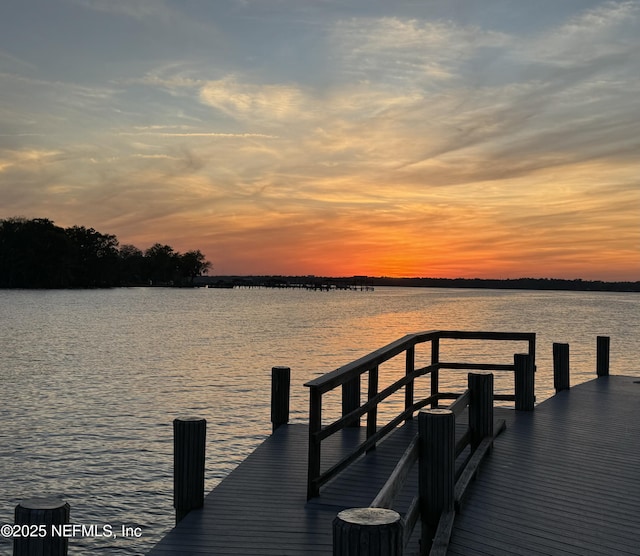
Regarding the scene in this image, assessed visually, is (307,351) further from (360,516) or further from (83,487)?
(360,516)

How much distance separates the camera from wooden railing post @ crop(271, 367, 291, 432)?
1091cm

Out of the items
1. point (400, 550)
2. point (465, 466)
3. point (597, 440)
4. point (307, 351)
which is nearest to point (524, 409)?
point (597, 440)

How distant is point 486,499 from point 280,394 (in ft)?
16.2

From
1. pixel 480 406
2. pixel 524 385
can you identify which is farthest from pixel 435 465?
pixel 524 385

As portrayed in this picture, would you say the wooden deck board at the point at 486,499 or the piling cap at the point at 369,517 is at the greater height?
the piling cap at the point at 369,517

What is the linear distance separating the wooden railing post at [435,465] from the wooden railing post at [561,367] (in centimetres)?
1107

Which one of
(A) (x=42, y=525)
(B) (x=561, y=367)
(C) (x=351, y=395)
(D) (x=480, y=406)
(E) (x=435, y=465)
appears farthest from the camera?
(B) (x=561, y=367)

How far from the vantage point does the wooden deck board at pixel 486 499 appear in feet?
19.1

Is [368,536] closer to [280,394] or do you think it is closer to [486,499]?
[486,499]

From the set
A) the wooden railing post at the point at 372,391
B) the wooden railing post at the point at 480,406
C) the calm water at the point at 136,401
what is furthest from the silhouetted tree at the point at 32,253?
the wooden railing post at the point at 480,406

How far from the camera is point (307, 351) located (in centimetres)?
4278

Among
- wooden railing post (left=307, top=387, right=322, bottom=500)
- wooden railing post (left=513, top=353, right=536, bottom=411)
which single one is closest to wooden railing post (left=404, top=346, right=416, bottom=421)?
wooden railing post (left=513, top=353, right=536, bottom=411)

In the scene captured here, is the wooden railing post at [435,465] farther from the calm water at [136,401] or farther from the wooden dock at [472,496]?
the calm water at [136,401]

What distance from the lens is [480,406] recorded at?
319 inches
